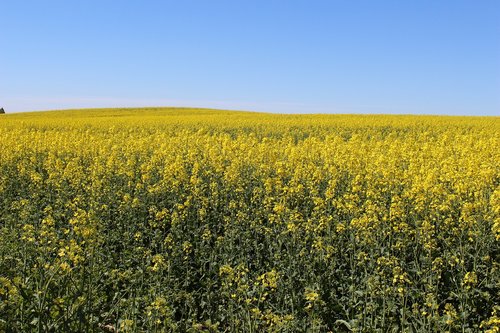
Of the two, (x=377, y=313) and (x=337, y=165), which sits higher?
(x=337, y=165)

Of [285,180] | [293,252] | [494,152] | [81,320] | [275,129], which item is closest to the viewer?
[81,320]

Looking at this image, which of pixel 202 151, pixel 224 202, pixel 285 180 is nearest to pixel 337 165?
pixel 285 180

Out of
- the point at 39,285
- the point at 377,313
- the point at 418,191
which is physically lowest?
the point at 377,313

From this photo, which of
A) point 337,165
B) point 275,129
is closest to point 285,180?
point 337,165

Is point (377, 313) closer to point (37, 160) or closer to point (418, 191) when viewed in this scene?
point (418, 191)

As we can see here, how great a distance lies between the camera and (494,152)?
13.1m

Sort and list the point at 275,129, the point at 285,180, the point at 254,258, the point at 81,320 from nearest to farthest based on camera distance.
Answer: the point at 81,320
the point at 254,258
the point at 285,180
the point at 275,129

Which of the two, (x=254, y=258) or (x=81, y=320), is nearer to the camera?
(x=81, y=320)

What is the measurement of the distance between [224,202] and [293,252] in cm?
278

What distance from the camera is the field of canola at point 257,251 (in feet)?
15.3

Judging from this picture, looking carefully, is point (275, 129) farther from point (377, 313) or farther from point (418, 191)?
point (377, 313)

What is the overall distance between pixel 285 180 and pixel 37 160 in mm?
7293

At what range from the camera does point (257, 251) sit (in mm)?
6445

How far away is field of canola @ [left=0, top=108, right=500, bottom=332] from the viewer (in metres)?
4.65
